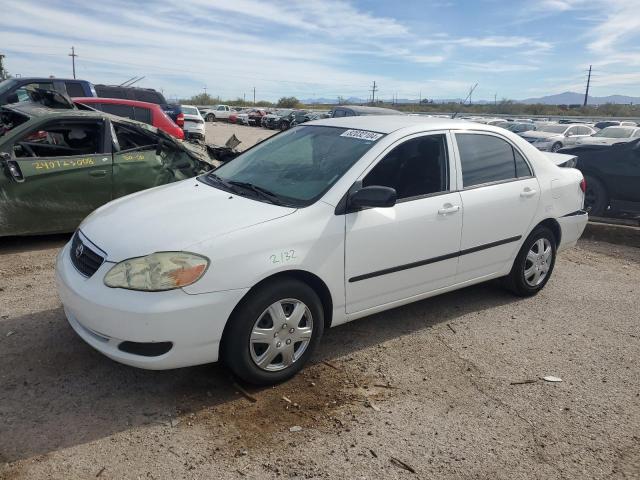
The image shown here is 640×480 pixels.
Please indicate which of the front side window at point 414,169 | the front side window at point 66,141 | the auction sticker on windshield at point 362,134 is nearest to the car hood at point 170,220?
the front side window at point 414,169

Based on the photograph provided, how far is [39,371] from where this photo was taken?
3379 millimetres

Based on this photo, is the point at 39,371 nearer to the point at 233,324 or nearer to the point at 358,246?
the point at 233,324

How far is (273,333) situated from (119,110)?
8.00 m

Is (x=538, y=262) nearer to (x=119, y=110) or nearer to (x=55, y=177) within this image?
(x=55, y=177)

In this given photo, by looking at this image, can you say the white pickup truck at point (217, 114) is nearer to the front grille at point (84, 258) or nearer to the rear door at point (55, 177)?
the rear door at point (55, 177)

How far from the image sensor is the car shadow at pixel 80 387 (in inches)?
112

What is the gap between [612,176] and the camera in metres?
8.70

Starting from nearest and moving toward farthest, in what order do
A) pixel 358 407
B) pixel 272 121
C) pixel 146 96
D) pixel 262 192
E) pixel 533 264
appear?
1. pixel 358 407
2. pixel 262 192
3. pixel 533 264
4. pixel 146 96
5. pixel 272 121

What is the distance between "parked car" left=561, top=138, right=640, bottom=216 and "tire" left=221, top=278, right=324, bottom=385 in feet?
23.7

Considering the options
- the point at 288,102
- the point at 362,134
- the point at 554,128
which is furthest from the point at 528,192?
the point at 288,102

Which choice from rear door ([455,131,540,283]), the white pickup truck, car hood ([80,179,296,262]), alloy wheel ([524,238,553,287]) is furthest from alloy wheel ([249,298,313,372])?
the white pickup truck

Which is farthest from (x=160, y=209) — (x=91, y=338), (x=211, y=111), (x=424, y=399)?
(x=211, y=111)

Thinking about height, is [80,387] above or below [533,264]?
below

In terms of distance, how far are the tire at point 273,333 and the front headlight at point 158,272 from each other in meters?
0.35
